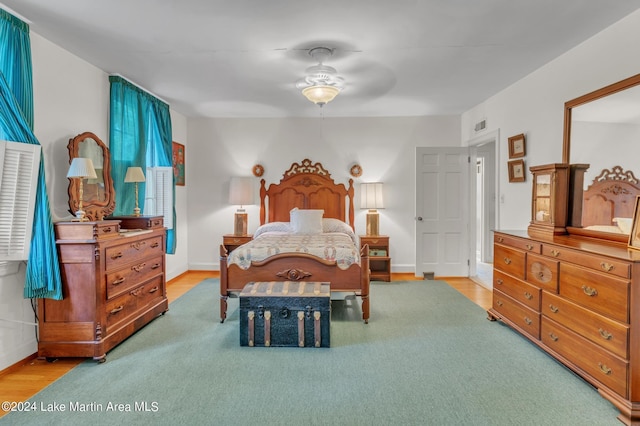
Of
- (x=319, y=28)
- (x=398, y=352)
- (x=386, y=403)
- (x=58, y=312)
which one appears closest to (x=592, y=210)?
(x=398, y=352)

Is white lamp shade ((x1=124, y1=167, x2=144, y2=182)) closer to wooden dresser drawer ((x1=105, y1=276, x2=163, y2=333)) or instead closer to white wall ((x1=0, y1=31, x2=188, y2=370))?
white wall ((x1=0, y1=31, x2=188, y2=370))

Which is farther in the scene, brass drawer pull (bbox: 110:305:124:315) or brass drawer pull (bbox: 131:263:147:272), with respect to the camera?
brass drawer pull (bbox: 131:263:147:272)

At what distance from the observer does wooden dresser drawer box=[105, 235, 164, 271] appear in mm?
2965

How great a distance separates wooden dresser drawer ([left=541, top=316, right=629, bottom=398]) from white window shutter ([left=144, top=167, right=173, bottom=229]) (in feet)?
→ 14.4

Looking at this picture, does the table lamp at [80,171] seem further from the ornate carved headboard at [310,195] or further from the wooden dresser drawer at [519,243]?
the wooden dresser drawer at [519,243]

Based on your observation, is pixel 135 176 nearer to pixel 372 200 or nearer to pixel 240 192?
pixel 240 192

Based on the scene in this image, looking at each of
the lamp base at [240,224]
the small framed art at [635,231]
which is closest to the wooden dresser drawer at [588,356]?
the small framed art at [635,231]

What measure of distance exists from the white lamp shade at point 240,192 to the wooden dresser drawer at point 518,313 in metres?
3.74

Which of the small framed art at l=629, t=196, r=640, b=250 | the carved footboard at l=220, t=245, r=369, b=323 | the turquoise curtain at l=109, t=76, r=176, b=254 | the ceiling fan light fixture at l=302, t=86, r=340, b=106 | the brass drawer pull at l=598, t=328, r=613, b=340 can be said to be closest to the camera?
the brass drawer pull at l=598, t=328, r=613, b=340

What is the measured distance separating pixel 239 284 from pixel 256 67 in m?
2.25

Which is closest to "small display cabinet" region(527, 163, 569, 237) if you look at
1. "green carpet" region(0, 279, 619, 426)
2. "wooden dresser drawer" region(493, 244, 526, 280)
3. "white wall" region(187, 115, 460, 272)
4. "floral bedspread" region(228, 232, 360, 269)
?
"wooden dresser drawer" region(493, 244, 526, 280)

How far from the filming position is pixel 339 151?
5.84 metres

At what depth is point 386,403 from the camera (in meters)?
2.18

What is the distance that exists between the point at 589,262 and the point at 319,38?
2604 mm
